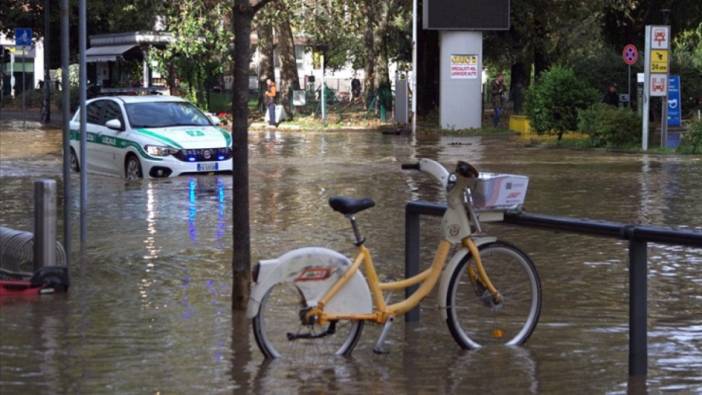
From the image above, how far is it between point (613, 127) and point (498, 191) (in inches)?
909

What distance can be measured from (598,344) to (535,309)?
0.48m

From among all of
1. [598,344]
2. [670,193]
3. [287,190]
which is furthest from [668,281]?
[287,190]

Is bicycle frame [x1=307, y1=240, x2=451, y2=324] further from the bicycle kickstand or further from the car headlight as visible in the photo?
the car headlight

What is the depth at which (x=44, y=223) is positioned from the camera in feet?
32.0

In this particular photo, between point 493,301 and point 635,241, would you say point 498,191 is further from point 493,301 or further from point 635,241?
point 635,241

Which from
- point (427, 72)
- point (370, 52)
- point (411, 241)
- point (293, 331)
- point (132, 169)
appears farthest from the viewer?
point (370, 52)

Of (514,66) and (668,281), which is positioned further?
(514,66)

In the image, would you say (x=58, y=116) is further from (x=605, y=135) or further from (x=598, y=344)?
(x=598, y=344)

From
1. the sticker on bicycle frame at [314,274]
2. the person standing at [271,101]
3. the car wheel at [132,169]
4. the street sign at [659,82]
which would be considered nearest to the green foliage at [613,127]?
the street sign at [659,82]

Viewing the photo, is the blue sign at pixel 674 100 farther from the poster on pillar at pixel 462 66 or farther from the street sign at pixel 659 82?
the poster on pillar at pixel 462 66

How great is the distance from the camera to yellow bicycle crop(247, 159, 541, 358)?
731cm

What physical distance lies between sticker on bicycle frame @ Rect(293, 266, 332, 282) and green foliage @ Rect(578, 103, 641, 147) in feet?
77.4

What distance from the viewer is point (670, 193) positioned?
61.1 ft

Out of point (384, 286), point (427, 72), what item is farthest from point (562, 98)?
point (384, 286)
